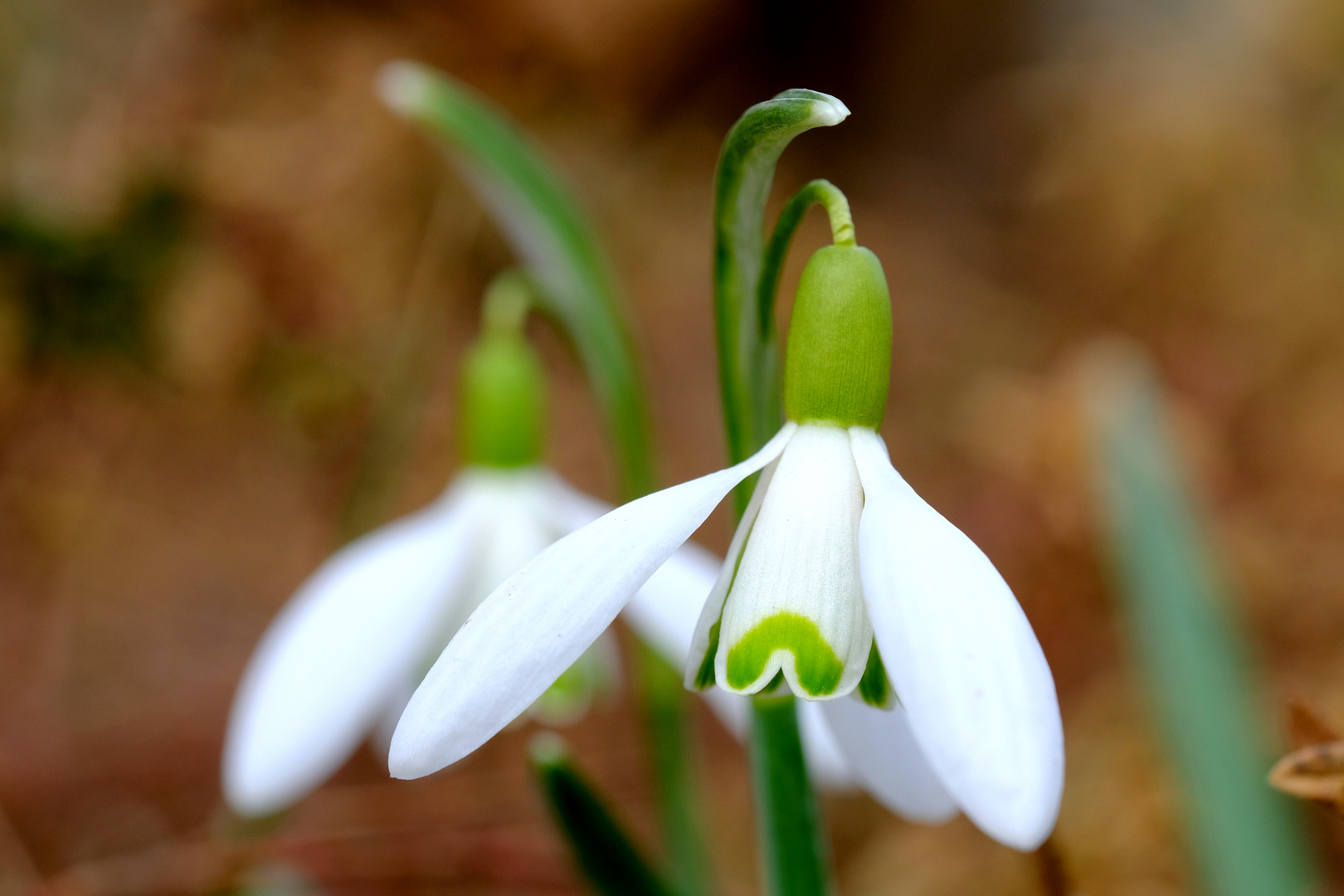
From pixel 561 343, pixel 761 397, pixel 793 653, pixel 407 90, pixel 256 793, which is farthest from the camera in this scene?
pixel 561 343

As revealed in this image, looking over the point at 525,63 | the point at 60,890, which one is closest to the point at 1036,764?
the point at 60,890

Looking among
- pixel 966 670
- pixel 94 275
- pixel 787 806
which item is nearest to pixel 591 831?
pixel 787 806

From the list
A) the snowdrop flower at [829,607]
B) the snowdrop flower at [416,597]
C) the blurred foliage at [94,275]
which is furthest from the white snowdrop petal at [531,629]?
the blurred foliage at [94,275]

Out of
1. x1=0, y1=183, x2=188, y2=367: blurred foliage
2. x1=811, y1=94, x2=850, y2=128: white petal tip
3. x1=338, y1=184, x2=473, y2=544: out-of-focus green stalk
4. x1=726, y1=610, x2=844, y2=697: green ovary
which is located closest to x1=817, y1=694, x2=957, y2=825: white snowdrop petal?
A: x1=726, y1=610, x2=844, y2=697: green ovary

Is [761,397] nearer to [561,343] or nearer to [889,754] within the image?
[889,754]

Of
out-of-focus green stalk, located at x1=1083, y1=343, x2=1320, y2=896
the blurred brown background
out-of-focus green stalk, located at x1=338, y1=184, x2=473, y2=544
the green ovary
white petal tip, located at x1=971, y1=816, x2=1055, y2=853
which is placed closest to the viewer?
white petal tip, located at x1=971, y1=816, x2=1055, y2=853

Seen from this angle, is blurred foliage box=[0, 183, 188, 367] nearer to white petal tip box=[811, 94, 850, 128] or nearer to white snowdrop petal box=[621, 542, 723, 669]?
white snowdrop petal box=[621, 542, 723, 669]
